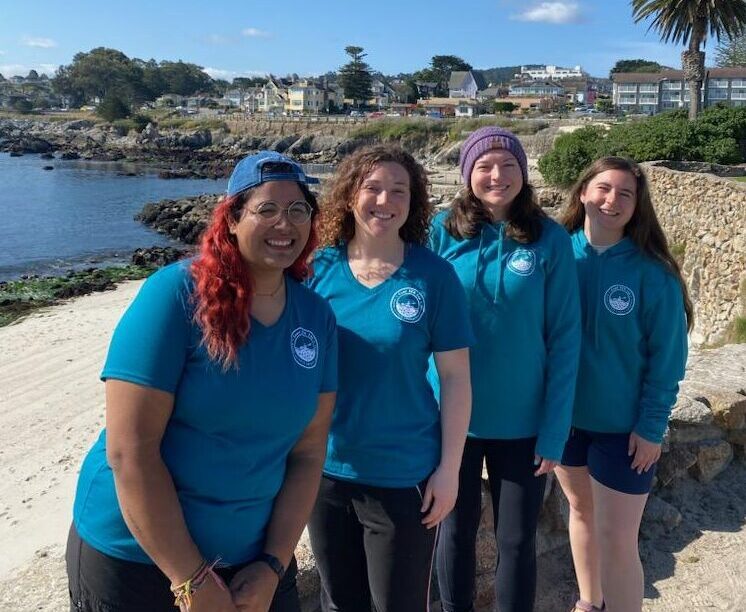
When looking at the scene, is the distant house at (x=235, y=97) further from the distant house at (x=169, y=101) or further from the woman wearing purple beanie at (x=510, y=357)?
the woman wearing purple beanie at (x=510, y=357)

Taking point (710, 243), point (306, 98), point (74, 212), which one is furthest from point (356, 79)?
point (710, 243)

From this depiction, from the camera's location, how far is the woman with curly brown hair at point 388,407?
2.22 meters

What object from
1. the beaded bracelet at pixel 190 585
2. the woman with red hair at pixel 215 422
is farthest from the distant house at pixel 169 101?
the beaded bracelet at pixel 190 585

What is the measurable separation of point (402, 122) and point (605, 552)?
2646 inches

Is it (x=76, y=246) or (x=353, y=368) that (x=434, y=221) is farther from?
(x=76, y=246)

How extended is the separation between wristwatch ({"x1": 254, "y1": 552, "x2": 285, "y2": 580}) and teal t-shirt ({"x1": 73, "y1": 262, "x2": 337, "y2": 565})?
0.07 ft

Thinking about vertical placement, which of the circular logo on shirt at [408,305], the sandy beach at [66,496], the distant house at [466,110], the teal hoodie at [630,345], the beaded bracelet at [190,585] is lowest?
the sandy beach at [66,496]

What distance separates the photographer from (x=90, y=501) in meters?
1.82

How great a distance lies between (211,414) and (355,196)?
1002 mm

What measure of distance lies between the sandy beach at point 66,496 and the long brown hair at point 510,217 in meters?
1.90

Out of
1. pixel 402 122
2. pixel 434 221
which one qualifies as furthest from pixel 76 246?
pixel 402 122

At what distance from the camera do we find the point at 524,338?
8.38 ft

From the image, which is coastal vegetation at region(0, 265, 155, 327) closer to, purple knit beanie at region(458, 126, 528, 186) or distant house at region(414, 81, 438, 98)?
purple knit beanie at region(458, 126, 528, 186)

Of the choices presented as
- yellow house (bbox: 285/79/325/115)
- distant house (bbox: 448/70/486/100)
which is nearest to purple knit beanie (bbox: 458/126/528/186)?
yellow house (bbox: 285/79/325/115)
